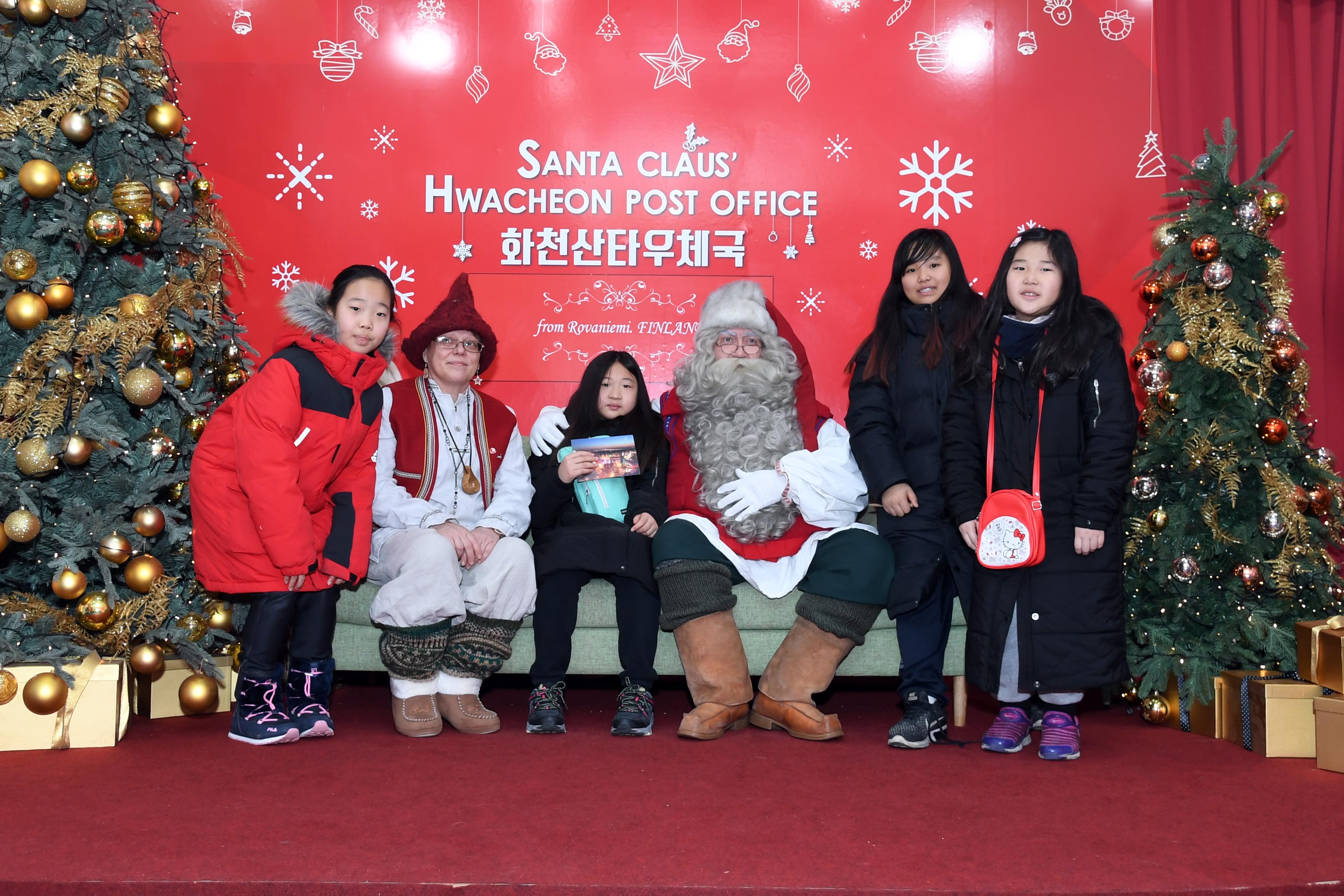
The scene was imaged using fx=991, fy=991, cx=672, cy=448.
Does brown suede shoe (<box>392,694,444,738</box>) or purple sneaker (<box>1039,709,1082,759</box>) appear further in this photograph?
brown suede shoe (<box>392,694,444,738</box>)

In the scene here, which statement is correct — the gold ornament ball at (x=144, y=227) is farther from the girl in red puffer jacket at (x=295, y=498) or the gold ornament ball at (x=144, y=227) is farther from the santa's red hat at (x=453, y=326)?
the santa's red hat at (x=453, y=326)

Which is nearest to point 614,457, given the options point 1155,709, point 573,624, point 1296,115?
point 573,624

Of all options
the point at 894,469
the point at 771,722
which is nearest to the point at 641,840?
the point at 771,722

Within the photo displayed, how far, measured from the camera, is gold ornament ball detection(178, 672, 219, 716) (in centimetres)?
330

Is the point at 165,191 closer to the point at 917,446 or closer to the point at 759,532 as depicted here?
the point at 759,532

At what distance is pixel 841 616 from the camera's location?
3285mm

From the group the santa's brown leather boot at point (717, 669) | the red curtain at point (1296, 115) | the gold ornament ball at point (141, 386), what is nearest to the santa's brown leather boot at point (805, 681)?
the santa's brown leather boot at point (717, 669)

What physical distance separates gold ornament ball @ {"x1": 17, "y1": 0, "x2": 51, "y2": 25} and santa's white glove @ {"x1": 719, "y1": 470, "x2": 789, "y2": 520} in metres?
2.68

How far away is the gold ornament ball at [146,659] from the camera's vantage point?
3.21 m

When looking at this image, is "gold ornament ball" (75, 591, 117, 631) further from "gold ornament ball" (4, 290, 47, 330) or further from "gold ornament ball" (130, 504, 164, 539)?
"gold ornament ball" (4, 290, 47, 330)

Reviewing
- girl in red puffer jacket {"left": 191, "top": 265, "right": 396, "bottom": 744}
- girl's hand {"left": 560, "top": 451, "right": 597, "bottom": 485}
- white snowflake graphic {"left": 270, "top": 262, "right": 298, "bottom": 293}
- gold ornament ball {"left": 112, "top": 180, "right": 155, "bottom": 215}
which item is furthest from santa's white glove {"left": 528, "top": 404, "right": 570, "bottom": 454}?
white snowflake graphic {"left": 270, "top": 262, "right": 298, "bottom": 293}

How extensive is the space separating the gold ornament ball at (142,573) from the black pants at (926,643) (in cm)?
244

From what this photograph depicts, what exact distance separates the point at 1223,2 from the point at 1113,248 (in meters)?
1.27

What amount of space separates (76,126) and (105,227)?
33 cm
